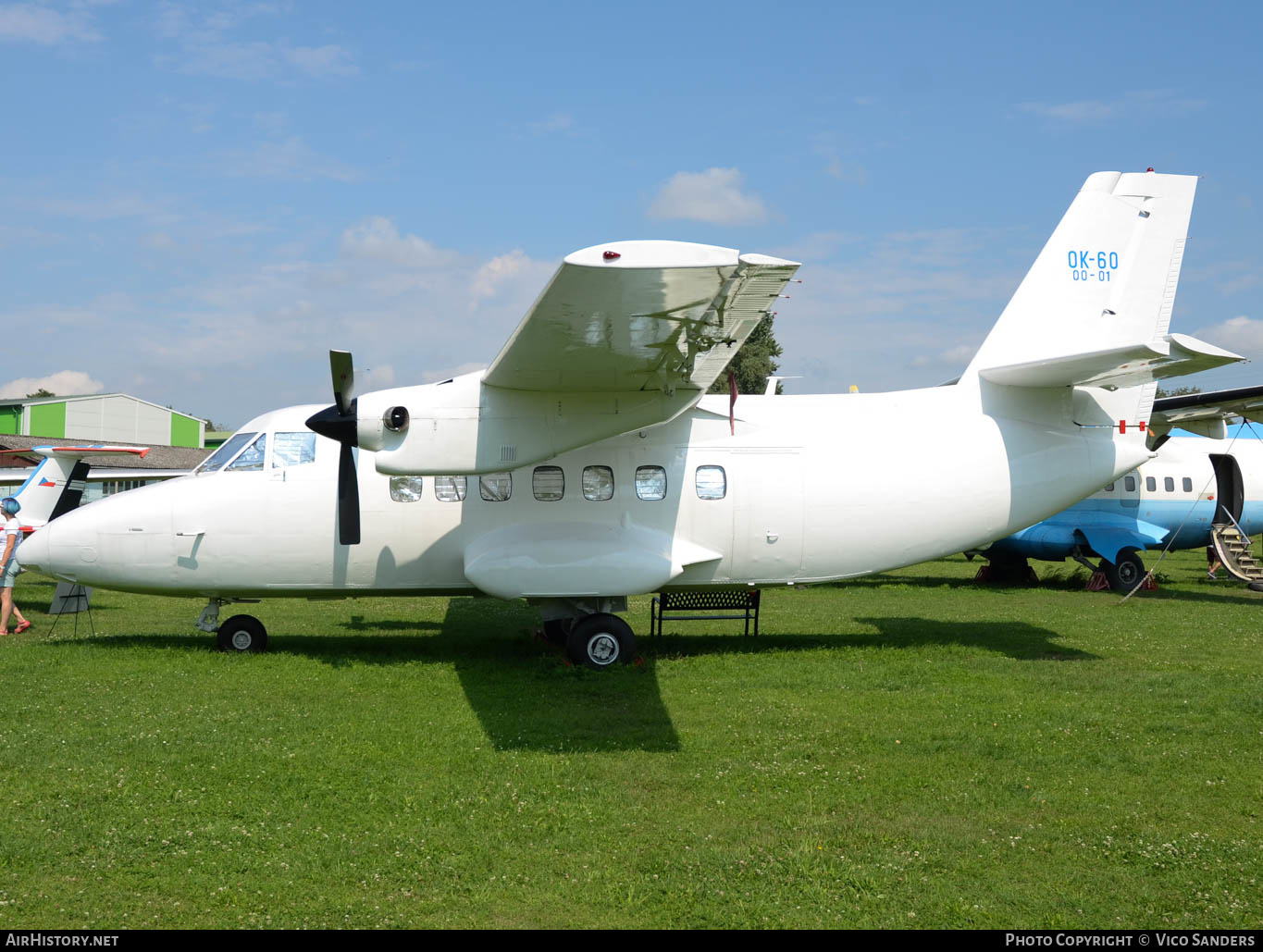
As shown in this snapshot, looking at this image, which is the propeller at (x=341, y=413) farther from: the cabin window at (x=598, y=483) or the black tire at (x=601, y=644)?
the black tire at (x=601, y=644)

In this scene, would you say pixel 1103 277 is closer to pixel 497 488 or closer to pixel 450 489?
pixel 497 488

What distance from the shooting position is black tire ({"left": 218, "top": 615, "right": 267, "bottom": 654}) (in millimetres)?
12977

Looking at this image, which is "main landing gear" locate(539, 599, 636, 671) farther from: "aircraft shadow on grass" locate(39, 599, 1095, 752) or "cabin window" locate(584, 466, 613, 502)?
"cabin window" locate(584, 466, 613, 502)

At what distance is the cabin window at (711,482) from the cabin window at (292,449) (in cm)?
490

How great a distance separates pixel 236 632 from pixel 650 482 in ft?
19.4

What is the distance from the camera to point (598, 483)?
39.9 ft

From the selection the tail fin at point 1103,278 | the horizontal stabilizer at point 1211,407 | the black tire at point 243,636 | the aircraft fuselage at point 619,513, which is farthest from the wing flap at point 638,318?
the horizontal stabilizer at point 1211,407

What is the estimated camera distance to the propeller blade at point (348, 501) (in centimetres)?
1165

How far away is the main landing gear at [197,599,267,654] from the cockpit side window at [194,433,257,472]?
1.78 meters

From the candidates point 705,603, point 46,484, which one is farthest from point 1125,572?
point 46,484

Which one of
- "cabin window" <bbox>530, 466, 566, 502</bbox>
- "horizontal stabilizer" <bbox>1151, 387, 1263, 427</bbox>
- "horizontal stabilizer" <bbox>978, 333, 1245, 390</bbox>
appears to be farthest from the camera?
"horizontal stabilizer" <bbox>1151, 387, 1263, 427</bbox>

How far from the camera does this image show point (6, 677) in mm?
11211

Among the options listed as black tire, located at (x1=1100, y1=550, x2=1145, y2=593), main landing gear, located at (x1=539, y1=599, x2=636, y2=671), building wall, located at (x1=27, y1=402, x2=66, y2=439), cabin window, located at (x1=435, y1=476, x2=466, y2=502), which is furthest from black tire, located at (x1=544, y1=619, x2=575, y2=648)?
building wall, located at (x1=27, y1=402, x2=66, y2=439)

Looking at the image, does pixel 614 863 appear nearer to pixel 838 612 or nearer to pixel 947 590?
pixel 838 612
